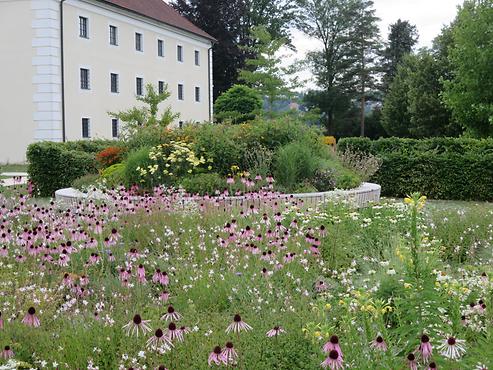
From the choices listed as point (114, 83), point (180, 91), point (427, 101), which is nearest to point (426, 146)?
point (114, 83)

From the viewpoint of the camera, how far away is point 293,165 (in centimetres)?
1118

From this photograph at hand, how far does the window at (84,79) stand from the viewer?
29.2 m

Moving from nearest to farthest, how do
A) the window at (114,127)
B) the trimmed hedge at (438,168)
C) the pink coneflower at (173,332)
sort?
the pink coneflower at (173,332), the trimmed hedge at (438,168), the window at (114,127)

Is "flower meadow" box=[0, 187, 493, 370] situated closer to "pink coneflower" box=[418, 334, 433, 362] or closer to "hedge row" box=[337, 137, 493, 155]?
"pink coneflower" box=[418, 334, 433, 362]

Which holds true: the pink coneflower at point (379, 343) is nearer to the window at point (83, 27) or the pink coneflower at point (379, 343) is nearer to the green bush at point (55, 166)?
the green bush at point (55, 166)

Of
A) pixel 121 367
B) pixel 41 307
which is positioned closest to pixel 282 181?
pixel 41 307

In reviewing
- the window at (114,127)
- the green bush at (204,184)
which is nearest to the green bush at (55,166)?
the green bush at (204,184)

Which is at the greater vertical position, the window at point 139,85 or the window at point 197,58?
the window at point 197,58

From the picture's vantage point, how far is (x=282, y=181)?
11.3 meters

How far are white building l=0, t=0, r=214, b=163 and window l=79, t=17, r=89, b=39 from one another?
18 millimetres

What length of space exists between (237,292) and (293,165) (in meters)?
6.73

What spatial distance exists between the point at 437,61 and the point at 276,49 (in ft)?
31.5

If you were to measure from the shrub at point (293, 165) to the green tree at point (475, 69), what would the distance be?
12993 millimetres

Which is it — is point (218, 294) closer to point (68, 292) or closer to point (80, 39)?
point (68, 292)
